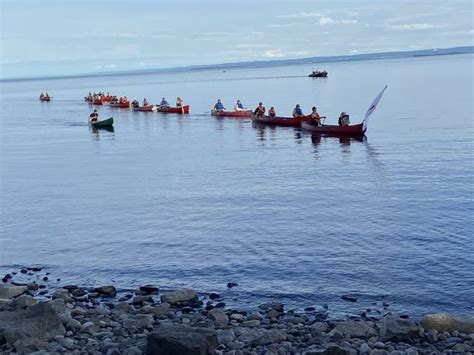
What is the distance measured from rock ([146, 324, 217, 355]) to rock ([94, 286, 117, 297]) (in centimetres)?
595

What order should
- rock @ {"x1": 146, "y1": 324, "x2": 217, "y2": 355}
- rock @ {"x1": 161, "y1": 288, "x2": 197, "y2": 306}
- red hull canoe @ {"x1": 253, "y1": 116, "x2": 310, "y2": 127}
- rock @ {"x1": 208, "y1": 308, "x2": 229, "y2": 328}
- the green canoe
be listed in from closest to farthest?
1. rock @ {"x1": 146, "y1": 324, "x2": 217, "y2": 355}
2. rock @ {"x1": 208, "y1": 308, "x2": 229, "y2": 328}
3. rock @ {"x1": 161, "y1": 288, "x2": 197, "y2": 306}
4. red hull canoe @ {"x1": 253, "y1": 116, "x2": 310, "y2": 127}
5. the green canoe

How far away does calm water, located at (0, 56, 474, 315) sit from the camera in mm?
18656

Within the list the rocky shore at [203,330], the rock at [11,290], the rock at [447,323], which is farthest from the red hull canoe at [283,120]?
the rock at [447,323]

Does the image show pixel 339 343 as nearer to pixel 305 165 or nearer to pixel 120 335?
pixel 120 335

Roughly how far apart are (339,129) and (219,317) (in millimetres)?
37499

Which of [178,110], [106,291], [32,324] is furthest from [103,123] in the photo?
[32,324]

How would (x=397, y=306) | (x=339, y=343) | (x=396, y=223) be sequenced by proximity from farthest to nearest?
(x=396, y=223)
(x=397, y=306)
(x=339, y=343)

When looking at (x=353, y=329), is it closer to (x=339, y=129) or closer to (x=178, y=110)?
(x=339, y=129)

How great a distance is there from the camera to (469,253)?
20094 millimetres

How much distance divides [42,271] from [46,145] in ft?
117

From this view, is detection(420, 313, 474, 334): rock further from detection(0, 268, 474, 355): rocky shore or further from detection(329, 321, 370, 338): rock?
detection(329, 321, 370, 338): rock

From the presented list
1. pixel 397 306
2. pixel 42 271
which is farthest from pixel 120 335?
pixel 42 271

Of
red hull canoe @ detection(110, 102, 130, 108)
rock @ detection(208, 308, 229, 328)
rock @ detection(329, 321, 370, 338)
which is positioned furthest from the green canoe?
rock @ detection(329, 321, 370, 338)

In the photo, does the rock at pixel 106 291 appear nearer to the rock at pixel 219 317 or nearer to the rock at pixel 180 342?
the rock at pixel 219 317
